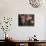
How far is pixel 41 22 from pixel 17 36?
105 centimetres

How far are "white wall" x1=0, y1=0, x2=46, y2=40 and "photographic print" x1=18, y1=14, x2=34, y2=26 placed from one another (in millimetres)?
114

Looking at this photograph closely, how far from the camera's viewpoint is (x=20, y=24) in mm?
4953

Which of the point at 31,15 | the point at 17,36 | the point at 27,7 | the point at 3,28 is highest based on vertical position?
the point at 27,7

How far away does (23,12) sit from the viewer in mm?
4949

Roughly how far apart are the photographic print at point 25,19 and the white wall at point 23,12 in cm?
11

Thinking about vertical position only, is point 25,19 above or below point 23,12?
below

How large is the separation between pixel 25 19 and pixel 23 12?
28 cm

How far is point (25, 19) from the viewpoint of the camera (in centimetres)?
498

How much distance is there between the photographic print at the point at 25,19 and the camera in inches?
195

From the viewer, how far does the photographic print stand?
4957 millimetres

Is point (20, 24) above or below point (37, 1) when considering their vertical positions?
below

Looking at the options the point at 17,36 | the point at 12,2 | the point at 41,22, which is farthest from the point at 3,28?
the point at 41,22

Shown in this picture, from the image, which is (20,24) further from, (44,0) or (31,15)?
(44,0)

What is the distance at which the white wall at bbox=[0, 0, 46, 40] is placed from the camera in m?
4.92
